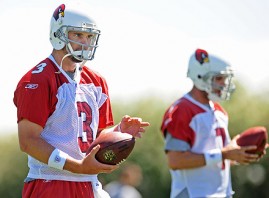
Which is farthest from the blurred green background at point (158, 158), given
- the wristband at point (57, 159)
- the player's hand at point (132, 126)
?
the wristband at point (57, 159)

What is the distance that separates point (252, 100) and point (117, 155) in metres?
16.3

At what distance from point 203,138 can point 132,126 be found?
0.59 m

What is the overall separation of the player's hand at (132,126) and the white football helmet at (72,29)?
589 mm

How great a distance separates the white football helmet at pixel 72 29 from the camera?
324 inches

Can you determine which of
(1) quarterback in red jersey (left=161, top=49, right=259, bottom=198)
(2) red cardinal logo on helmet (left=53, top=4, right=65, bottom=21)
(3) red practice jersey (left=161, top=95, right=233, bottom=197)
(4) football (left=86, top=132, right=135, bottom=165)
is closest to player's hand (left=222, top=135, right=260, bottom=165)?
(1) quarterback in red jersey (left=161, top=49, right=259, bottom=198)

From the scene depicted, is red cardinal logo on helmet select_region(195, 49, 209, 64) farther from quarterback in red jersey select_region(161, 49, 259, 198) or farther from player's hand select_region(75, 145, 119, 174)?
player's hand select_region(75, 145, 119, 174)

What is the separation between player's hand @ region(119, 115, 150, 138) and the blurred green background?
12661mm

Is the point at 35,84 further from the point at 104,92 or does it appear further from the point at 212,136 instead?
the point at 212,136

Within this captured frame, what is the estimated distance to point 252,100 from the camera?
24.0 metres

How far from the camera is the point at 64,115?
8148 millimetres

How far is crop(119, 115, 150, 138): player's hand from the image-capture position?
8.38 meters

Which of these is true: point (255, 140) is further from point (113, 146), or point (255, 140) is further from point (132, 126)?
point (113, 146)

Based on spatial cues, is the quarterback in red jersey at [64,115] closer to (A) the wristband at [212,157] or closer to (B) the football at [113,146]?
(B) the football at [113,146]

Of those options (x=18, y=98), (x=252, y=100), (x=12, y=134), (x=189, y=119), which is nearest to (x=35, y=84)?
(x=18, y=98)
